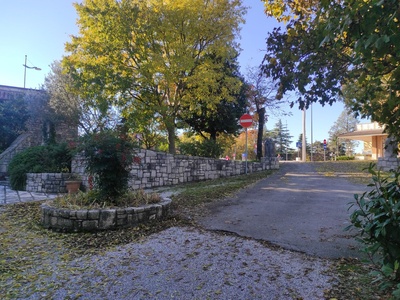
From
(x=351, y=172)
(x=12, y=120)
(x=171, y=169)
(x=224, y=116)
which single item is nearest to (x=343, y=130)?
(x=351, y=172)

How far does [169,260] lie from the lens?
342 cm

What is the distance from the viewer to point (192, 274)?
3.02 metres

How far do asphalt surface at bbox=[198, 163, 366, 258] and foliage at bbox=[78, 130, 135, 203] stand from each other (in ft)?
5.80

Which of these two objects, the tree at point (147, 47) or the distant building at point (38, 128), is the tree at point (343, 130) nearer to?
the tree at point (147, 47)

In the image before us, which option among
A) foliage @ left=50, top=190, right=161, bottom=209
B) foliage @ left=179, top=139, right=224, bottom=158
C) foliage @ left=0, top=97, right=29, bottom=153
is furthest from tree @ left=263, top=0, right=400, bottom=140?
foliage @ left=0, top=97, right=29, bottom=153

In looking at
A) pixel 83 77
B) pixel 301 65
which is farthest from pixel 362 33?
pixel 83 77

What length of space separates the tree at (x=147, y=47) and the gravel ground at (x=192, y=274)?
26.9 ft

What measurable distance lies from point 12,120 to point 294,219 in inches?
578

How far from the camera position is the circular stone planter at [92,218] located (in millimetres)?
4793

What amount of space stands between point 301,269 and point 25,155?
10.6 meters

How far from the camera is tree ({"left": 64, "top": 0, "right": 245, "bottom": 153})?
10602 millimetres

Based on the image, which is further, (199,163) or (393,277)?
(199,163)

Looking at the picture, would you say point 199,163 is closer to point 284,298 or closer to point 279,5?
point 279,5

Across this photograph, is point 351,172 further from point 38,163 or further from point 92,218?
point 38,163
